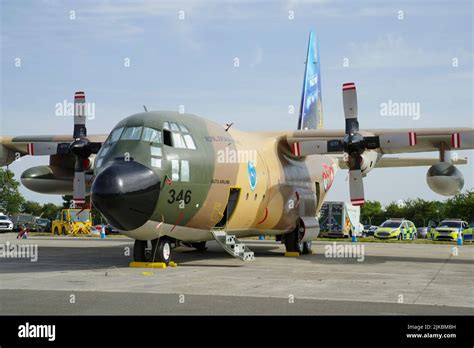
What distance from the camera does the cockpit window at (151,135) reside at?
15199 millimetres

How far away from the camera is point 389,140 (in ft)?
64.0

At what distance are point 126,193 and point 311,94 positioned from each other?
16.5m

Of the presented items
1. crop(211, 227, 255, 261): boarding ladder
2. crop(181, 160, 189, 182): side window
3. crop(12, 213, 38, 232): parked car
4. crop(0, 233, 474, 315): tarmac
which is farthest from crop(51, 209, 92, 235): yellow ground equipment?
crop(181, 160, 189, 182): side window

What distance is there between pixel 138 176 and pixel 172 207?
149cm

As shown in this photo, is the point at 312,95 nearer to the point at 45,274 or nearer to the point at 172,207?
the point at 172,207

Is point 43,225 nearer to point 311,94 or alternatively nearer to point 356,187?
point 311,94

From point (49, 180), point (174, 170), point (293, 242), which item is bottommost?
point (293, 242)

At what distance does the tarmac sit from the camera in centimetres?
931

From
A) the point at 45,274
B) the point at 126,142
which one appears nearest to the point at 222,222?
the point at 126,142

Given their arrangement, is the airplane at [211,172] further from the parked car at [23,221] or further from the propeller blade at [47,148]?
the parked car at [23,221]

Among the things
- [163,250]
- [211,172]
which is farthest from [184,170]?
[163,250]

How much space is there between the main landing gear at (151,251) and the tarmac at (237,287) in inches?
22.9

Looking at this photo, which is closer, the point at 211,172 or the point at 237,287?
the point at 237,287

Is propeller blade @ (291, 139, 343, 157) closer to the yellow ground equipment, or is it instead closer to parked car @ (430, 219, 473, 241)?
parked car @ (430, 219, 473, 241)
